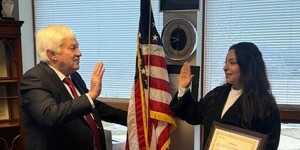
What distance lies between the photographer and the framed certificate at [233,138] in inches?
60.9

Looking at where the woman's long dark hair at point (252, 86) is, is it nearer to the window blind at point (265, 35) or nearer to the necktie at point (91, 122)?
the window blind at point (265, 35)

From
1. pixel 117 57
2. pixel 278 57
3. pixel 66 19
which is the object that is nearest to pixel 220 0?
pixel 278 57

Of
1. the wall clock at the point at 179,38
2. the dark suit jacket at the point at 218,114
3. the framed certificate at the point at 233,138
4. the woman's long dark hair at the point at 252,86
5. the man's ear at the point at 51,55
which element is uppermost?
the wall clock at the point at 179,38

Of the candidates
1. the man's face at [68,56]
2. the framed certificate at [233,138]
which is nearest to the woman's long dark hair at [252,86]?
the framed certificate at [233,138]

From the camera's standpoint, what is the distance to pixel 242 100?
1769 millimetres

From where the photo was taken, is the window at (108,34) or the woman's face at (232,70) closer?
the woman's face at (232,70)

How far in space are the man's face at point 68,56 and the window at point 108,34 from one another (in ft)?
4.27

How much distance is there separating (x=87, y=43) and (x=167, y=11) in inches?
41.6

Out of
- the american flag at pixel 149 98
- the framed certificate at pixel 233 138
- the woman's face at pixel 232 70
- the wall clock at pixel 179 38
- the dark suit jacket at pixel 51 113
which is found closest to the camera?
the dark suit jacket at pixel 51 113

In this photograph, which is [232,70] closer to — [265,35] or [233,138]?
[233,138]

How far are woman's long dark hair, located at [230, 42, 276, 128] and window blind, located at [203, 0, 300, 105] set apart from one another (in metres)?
0.67

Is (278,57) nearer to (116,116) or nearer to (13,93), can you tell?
(116,116)

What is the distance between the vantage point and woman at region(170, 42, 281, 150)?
5.56 ft

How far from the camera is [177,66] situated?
2270mm
